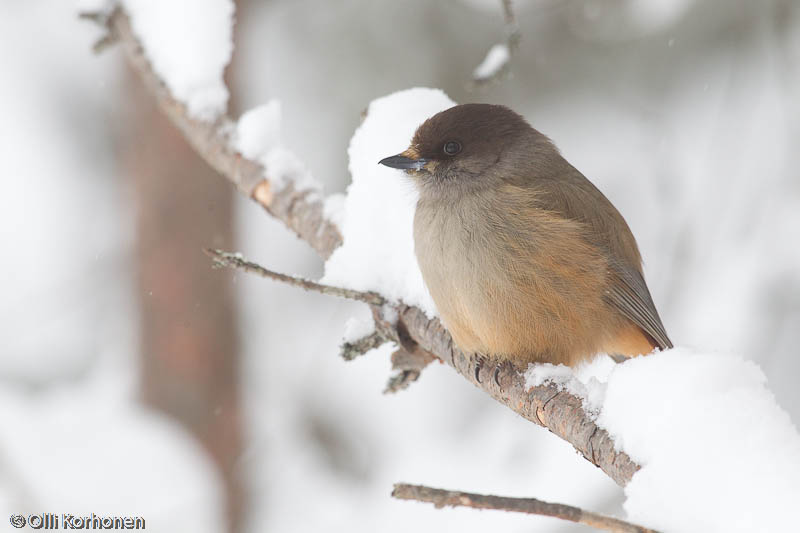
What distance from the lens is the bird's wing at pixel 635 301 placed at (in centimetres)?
350

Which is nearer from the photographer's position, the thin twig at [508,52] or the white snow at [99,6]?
the thin twig at [508,52]

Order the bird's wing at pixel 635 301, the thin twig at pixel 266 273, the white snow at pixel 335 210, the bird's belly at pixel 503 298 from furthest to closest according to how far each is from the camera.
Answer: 1. the white snow at pixel 335 210
2. the bird's wing at pixel 635 301
3. the bird's belly at pixel 503 298
4. the thin twig at pixel 266 273

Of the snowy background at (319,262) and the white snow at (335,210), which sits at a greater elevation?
the snowy background at (319,262)

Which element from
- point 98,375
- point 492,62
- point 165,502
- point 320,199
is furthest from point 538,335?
point 98,375

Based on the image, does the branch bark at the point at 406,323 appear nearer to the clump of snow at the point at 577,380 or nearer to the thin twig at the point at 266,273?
the clump of snow at the point at 577,380

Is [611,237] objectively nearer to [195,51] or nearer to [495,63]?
[495,63]

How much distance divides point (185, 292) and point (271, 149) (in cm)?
323

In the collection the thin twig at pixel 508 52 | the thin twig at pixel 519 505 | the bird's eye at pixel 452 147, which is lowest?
the thin twig at pixel 519 505

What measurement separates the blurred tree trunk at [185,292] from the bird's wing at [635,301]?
4071 mm

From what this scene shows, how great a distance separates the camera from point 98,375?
707cm

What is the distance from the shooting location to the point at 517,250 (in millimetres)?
3281

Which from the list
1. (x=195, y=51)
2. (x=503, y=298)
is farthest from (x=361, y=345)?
(x=195, y=51)

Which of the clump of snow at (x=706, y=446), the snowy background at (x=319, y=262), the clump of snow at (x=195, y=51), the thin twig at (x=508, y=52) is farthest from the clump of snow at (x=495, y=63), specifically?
the clump of snow at (x=706, y=446)

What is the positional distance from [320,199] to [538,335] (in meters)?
1.25
